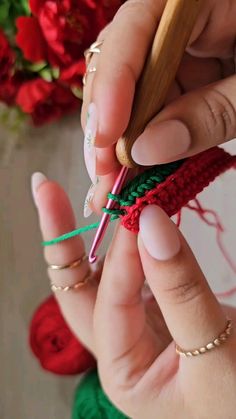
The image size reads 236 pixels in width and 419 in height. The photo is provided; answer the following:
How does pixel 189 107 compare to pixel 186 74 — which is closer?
pixel 189 107

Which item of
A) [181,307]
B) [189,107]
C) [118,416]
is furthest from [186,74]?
[118,416]

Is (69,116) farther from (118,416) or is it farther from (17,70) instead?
(118,416)

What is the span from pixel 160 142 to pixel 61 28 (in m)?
0.63

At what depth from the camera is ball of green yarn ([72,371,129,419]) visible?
0.91m

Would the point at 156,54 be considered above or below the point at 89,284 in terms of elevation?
above

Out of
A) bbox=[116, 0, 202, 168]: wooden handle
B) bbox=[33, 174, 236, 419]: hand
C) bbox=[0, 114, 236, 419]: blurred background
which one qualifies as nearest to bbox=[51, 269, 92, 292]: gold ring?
bbox=[33, 174, 236, 419]: hand

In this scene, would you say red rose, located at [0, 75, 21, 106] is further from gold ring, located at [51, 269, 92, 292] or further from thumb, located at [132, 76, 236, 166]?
thumb, located at [132, 76, 236, 166]

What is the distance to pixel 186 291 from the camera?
50 centimetres

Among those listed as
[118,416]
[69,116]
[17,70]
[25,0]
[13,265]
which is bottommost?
[118,416]

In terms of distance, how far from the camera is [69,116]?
1.15 m

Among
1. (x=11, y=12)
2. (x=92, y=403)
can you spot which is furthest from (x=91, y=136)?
(x=11, y=12)

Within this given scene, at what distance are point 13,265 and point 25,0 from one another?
498 mm

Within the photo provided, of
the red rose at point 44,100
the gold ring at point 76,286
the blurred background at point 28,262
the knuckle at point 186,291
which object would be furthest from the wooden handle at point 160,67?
the red rose at point 44,100

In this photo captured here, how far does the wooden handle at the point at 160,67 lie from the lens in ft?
1.39
